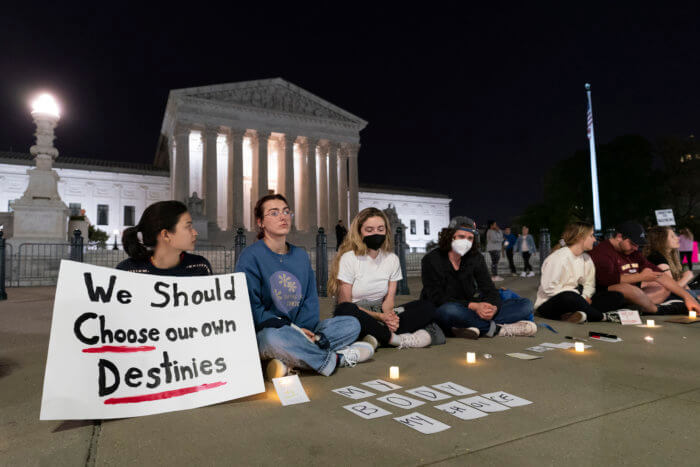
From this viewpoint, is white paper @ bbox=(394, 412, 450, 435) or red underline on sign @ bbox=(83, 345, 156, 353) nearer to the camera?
white paper @ bbox=(394, 412, 450, 435)

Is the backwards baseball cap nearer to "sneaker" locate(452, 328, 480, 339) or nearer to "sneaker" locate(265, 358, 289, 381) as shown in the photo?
"sneaker" locate(452, 328, 480, 339)

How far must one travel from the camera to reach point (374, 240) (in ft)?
13.9

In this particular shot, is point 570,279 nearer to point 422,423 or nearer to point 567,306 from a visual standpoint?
point 567,306

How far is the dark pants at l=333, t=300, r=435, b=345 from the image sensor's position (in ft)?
12.8

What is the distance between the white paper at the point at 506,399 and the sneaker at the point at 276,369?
4.26 ft

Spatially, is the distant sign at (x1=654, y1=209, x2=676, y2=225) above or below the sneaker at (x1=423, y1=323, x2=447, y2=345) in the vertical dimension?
above

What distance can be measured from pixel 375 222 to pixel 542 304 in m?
3.06

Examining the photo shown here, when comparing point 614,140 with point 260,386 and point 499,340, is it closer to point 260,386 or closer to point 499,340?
point 499,340

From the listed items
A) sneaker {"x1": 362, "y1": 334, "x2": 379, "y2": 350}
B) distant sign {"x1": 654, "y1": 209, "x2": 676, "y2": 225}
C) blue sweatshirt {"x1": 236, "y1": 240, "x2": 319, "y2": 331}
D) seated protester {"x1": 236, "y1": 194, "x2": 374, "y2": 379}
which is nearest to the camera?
seated protester {"x1": 236, "y1": 194, "x2": 374, "y2": 379}

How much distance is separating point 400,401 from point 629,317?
454 cm

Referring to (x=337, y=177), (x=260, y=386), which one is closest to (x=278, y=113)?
(x=337, y=177)

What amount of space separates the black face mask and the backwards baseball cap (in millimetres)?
3769

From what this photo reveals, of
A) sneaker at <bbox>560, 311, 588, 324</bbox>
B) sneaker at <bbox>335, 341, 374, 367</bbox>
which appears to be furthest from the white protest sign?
sneaker at <bbox>560, 311, 588, 324</bbox>

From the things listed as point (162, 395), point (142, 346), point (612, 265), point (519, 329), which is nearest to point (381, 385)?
point (162, 395)
